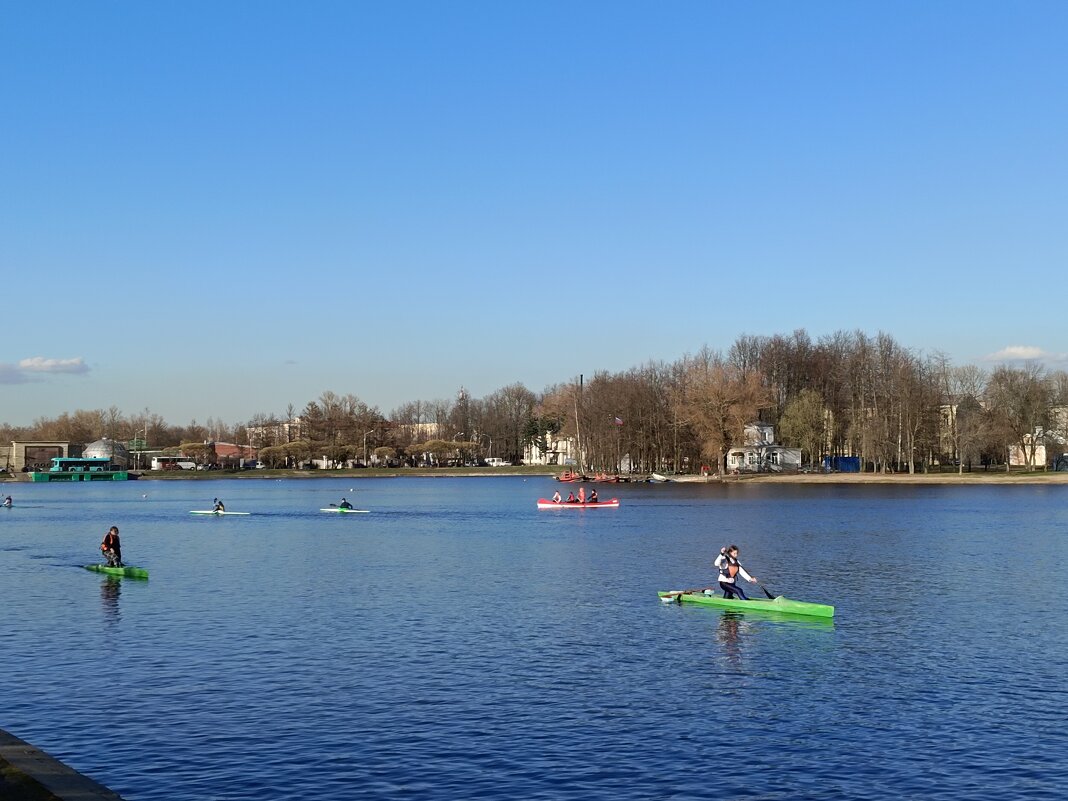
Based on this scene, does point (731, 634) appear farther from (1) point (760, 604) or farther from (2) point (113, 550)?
(2) point (113, 550)

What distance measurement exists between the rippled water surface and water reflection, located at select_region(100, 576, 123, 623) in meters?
0.25

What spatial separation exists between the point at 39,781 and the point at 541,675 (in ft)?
41.3

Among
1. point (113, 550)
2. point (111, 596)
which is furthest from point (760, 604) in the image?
point (113, 550)

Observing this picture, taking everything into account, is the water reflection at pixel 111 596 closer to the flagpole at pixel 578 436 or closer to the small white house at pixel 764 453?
the small white house at pixel 764 453

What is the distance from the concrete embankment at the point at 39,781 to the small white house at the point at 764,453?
137 metres

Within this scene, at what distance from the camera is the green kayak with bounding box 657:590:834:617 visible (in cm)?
3203

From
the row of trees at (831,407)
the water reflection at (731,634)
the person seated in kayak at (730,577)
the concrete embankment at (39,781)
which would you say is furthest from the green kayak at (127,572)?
the row of trees at (831,407)

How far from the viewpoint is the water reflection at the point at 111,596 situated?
34.1 meters

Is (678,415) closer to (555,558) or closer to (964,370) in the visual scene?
(964,370)

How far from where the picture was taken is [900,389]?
132 m

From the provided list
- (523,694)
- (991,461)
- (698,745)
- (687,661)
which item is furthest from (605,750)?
(991,461)

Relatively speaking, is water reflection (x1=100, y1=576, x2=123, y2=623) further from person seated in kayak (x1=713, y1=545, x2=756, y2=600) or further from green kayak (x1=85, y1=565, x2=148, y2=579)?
person seated in kayak (x1=713, y1=545, x2=756, y2=600)

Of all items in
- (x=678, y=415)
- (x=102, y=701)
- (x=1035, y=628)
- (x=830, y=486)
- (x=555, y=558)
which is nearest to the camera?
(x=102, y=701)

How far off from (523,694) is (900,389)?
118m
